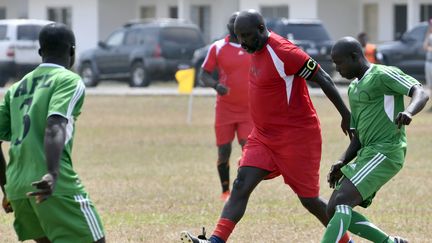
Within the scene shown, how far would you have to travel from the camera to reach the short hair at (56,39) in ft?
20.7

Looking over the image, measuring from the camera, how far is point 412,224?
10.3 metres

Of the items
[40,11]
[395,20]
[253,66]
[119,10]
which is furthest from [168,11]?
[253,66]

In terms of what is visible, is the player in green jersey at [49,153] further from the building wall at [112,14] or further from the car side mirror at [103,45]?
the building wall at [112,14]

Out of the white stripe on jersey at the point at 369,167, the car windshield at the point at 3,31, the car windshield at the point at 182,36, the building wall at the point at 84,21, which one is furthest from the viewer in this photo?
the building wall at the point at 84,21

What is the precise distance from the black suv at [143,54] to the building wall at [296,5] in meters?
7.10

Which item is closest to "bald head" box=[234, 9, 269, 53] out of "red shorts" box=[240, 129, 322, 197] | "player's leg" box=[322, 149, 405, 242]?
"red shorts" box=[240, 129, 322, 197]

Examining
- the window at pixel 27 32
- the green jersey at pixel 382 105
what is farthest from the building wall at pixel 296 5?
the green jersey at pixel 382 105

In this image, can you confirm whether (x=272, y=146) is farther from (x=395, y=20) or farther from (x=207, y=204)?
(x=395, y=20)

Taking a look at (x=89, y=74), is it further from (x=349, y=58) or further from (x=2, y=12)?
(x=349, y=58)

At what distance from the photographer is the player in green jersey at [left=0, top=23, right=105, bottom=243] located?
6105mm

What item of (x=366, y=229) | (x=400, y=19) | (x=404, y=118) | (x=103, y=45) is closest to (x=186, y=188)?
(x=366, y=229)

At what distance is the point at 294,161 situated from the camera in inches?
328

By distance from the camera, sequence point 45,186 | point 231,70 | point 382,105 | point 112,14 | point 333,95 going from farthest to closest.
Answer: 1. point 112,14
2. point 231,70
3. point 333,95
4. point 382,105
5. point 45,186

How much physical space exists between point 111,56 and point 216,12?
11.4 meters
